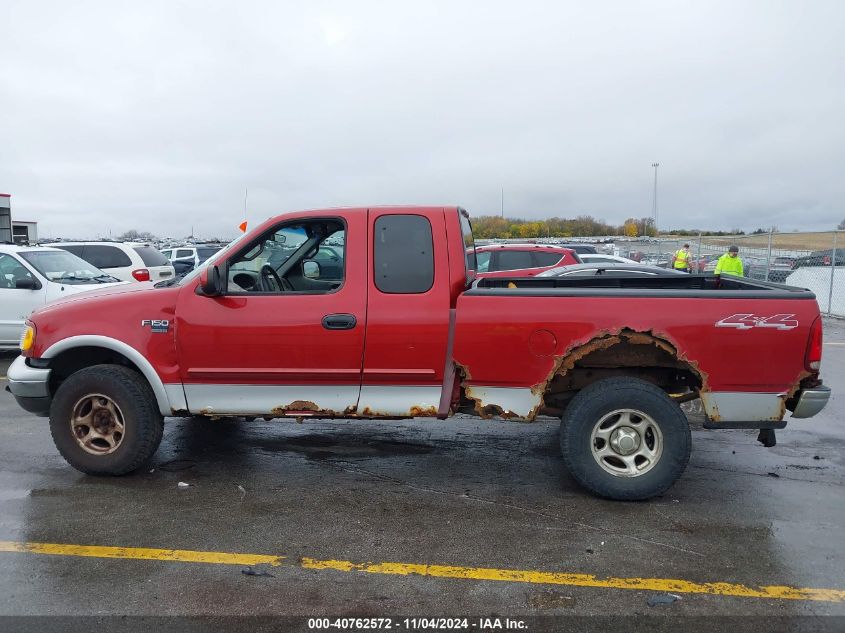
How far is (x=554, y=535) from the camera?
166 inches

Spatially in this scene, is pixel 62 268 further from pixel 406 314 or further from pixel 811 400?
pixel 811 400

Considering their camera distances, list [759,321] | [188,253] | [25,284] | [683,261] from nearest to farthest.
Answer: [759,321] → [25,284] → [683,261] → [188,253]

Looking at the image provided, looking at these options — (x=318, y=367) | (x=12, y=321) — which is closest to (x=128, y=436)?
(x=318, y=367)

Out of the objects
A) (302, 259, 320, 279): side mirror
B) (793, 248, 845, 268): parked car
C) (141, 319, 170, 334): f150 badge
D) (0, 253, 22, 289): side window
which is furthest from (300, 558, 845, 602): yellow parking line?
(793, 248, 845, 268): parked car

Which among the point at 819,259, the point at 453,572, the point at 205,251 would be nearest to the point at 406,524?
the point at 453,572

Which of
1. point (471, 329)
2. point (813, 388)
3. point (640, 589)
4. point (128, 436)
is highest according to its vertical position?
point (471, 329)

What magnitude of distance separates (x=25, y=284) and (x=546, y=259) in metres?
9.20

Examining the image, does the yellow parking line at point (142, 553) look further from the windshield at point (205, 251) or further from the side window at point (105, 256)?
the windshield at point (205, 251)

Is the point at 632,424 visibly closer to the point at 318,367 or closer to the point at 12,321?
the point at 318,367

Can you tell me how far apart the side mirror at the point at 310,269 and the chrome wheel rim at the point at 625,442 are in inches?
95.1

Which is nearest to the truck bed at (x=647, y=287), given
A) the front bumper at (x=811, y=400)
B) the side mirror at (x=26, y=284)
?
the front bumper at (x=811, y=400)

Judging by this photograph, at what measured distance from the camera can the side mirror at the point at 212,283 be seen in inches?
188

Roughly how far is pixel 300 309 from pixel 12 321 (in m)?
7.00

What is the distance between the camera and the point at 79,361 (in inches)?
210
